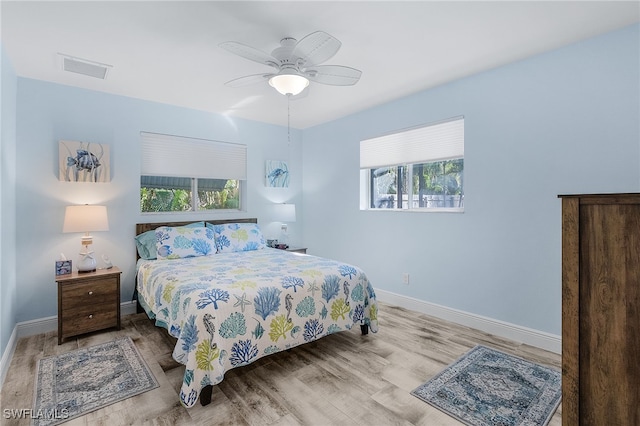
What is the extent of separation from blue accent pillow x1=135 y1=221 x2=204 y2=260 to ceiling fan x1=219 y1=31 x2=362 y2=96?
6.68 ft

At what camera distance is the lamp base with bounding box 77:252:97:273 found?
314cm

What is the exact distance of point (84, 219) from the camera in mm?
3086

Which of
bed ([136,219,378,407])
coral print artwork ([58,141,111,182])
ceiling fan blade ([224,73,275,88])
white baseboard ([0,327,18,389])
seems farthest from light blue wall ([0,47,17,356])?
ceiling fan blade ([224,73,275,88])

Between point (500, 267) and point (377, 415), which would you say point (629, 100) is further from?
point (377, 415)

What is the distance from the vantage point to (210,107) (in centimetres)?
411

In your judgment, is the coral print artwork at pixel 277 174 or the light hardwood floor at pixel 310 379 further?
the coral print artwork at pixel 277 174

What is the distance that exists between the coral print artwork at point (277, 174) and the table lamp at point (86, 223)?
2249mm

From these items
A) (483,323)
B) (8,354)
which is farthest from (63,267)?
(483,323)

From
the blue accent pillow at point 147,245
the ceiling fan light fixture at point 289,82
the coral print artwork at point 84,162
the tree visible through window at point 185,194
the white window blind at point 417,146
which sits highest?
the ceiling fan light fixture at point 289,82

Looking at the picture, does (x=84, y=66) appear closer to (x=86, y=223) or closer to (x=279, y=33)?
(x=86, y=223)

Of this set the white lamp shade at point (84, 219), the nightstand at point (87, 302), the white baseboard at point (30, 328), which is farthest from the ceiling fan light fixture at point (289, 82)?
the white baseboard at point (30, 328)

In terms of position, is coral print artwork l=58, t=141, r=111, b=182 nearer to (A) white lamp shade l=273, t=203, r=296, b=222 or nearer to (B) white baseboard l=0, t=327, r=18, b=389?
(B) white baseboard l=0, t=327, r=18, b=389

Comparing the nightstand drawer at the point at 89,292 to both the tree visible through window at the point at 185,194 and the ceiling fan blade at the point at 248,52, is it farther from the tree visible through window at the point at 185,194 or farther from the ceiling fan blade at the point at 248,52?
the ceiling fan blade at the point at 248,52

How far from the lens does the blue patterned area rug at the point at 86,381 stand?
194 centimetres
